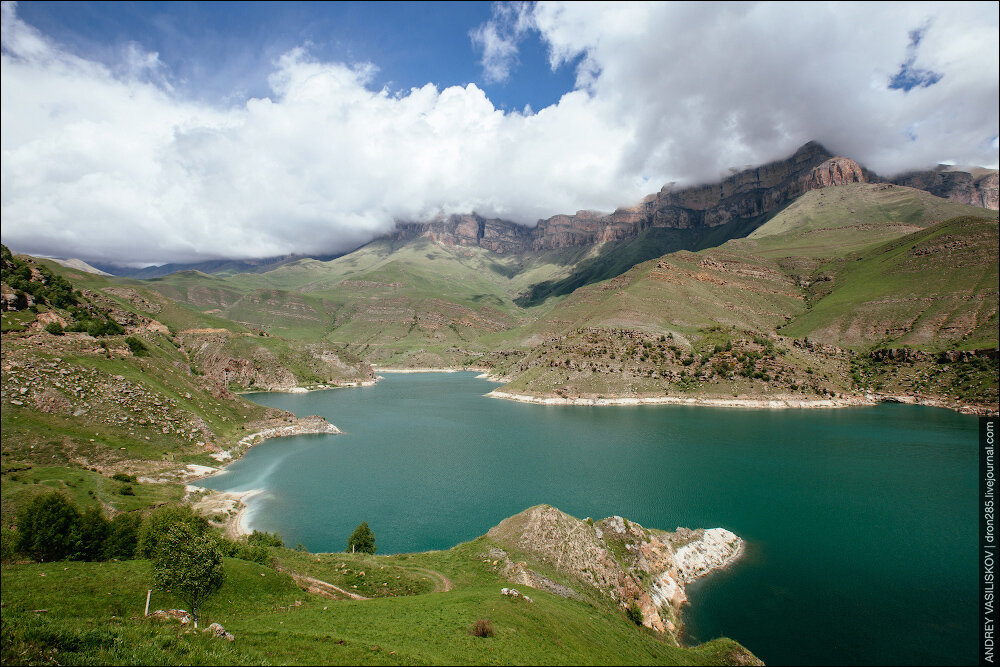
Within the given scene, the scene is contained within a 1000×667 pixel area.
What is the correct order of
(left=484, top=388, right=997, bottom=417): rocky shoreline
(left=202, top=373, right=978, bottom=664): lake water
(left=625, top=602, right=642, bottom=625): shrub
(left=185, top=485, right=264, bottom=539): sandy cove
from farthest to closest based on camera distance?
(left=484, top=388, right=997, bottom=417): rocky shoreline < (left=185, top=485, right=264, bottom=539): sandy cove < (left=202, top=373, right=978, bottom=664): lake water < (left=625, top=602, right=642, bottom=625): shrub

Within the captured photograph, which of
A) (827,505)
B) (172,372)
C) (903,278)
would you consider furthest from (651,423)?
(903,278)

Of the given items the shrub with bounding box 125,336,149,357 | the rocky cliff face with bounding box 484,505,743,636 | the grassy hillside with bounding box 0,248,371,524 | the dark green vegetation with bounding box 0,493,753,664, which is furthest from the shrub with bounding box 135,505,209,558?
the shrub with bounding box 125,336,149,357

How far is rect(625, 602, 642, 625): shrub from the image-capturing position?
32.6 meters

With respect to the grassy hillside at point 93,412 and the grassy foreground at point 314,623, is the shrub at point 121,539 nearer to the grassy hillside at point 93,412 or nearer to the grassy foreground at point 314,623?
the grassy foreground at point 314,623

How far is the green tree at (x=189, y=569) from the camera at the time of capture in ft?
65.1

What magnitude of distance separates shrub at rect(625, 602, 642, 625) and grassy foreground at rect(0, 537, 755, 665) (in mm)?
2038

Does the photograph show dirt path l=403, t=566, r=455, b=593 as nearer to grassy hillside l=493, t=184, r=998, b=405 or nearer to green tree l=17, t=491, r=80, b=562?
green tree l=17, t=491, r=80, b=562

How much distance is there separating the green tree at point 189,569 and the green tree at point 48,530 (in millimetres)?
13532

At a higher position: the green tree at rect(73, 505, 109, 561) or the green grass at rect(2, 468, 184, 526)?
the green tree at rect(73, 505, 109, 561)

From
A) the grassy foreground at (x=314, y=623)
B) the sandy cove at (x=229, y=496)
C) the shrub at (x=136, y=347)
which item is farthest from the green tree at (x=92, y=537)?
the shrub at (x=136, y=347)

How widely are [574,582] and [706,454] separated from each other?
180 ft

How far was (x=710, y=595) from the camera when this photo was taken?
3759 centimetres

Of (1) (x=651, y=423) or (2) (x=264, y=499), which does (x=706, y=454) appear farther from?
(2) (x=264, y=499)

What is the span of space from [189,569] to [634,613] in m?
29.9
